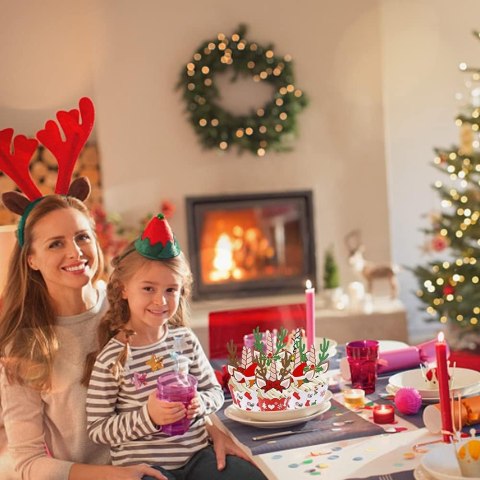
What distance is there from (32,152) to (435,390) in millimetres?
1259

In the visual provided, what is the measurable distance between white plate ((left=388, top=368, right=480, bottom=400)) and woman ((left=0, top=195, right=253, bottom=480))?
417 mm

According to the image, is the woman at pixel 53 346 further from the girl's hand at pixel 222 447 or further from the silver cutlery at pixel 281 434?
the silver cutlery at pixel 281 434

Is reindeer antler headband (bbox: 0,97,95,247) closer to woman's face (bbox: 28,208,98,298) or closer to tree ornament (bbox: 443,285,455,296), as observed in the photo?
woman's face (bbox: 28,208,98,298)

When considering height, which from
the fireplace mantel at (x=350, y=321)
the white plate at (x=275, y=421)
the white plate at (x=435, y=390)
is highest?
the white plate at (x=435, y=390)

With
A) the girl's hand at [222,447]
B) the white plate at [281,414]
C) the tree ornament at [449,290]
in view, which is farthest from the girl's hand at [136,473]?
the tree ornament at [449,290]

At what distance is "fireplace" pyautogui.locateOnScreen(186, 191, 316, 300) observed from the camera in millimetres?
4969

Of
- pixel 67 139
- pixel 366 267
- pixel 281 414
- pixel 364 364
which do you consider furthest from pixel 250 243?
pixel 281 414

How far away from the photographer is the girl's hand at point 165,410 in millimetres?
1675

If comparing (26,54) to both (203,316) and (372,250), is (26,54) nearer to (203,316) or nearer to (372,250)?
(203,316)

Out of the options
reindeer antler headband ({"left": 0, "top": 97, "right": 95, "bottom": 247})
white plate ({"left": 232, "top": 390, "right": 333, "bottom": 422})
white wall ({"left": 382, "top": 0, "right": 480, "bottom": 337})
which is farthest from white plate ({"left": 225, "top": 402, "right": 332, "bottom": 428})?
white wall ({"left": 382, "top": 0, "right": 480, "bottom": 337})

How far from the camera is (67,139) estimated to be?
2.20 meters

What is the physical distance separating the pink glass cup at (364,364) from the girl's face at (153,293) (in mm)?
460

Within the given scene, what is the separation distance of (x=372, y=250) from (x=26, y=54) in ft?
8.54

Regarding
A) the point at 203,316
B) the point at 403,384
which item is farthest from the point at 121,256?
the point at 203,316
